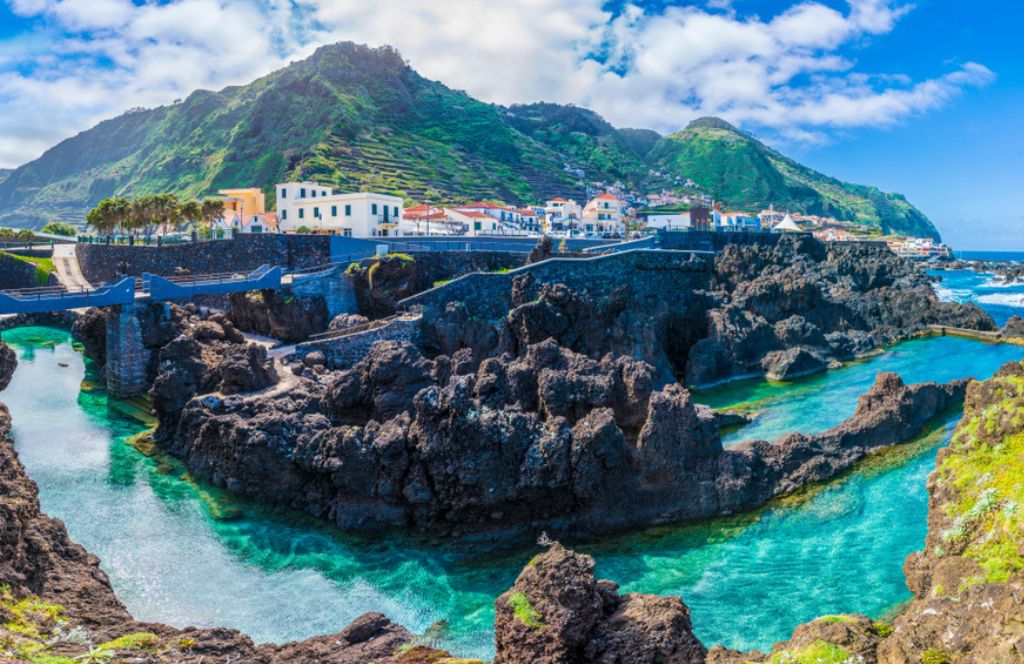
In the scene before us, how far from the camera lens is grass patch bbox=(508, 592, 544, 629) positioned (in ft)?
40.3

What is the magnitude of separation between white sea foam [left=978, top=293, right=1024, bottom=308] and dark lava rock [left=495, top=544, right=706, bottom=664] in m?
95.2

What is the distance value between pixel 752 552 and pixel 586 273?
28.5 m

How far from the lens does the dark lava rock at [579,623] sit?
38.9 ft

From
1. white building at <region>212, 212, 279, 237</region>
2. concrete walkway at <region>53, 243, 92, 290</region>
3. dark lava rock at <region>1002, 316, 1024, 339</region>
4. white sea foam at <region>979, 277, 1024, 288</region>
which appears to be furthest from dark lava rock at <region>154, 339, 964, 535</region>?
white sea foam at <region>979, 277, 1024, 288</region>

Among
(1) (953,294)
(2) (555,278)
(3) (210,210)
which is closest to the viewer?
(2) (555,278)

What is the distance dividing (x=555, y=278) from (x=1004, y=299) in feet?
254

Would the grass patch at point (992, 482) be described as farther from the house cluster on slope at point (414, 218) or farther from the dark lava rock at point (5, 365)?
the house cluster on slope at point (414, 218)

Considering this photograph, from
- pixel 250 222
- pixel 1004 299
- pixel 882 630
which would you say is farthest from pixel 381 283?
pixel 1004 299

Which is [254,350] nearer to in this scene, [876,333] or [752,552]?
[752,552]

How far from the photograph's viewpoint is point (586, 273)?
47.8 metres

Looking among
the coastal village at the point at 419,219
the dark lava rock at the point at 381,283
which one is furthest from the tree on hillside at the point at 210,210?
the dark lava rock at the point at 381,283

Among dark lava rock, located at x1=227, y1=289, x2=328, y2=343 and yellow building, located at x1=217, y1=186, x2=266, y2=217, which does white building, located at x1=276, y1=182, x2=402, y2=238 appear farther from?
dark lava rock, located at x1=227, y1=289, x2=328, y2=343

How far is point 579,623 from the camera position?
12.1 m

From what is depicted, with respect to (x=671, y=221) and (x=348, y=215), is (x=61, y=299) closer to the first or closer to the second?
(x=348, y=215)
